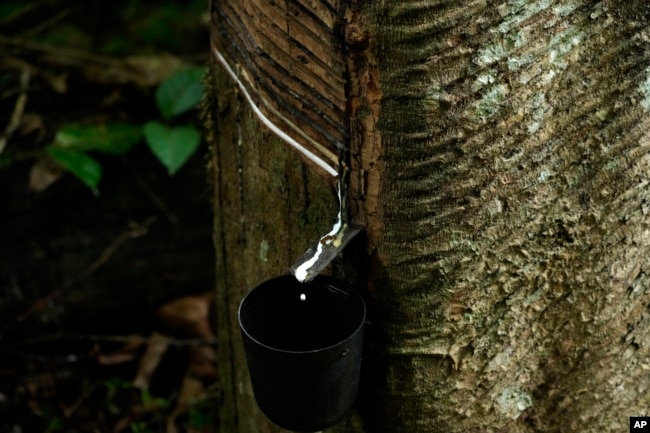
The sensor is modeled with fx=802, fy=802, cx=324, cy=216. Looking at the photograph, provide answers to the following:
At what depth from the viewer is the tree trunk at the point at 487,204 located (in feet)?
4.29

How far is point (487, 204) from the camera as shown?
1.41 meters

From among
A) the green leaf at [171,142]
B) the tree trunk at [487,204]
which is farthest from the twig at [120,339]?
the tree trunk at [487,204]

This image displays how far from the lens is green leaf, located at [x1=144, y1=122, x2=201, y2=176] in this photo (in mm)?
2754

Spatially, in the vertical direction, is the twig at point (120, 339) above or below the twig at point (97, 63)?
below

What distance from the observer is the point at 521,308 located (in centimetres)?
155

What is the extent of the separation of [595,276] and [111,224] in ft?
6.26

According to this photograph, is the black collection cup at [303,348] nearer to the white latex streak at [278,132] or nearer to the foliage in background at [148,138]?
the white latex streak at [278,132]

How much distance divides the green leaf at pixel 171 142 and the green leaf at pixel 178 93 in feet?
0.25

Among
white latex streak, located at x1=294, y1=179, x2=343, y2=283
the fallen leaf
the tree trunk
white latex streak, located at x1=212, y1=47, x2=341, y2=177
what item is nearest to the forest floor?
the fallen leaf

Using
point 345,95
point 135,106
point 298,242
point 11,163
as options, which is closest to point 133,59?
point 135,106

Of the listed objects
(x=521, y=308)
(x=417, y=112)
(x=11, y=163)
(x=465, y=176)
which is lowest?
(x=11, y=163)

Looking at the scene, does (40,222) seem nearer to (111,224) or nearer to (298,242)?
(111,224)

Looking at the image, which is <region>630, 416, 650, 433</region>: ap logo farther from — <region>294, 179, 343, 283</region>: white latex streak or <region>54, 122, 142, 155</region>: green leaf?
<region>54, 122, 142, 155</region>: green leaf

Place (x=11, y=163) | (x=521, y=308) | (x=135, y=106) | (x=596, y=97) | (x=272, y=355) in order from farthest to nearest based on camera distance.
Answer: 1. (x=135, y=106)
2. (x=11, y=163)
3. (x=521, y=308)
4. (x=596, y=97)
5. (x=272, y=355)
